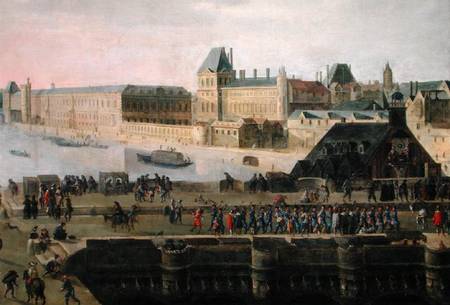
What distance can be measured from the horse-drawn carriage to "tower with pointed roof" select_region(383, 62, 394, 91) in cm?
392

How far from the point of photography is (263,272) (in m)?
7.95

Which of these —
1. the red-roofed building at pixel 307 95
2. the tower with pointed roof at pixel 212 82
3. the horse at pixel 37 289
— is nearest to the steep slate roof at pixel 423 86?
the red-roofed building at pixel 307 95

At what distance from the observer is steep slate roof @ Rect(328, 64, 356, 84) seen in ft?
27.1

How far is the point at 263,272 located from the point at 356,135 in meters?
2.38

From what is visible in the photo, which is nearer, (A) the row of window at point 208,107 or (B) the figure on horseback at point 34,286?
(B) the figure on horseback at point 34,286

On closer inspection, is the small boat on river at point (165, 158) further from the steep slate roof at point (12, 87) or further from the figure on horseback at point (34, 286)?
the figure on horseback at point (34, 286)

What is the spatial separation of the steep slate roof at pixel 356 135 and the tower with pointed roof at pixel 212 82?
149 cm

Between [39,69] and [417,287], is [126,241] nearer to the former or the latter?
[39,69]

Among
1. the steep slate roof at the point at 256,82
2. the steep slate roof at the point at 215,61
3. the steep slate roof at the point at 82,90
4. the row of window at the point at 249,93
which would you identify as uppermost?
the steep slate roof at the point at 215,61

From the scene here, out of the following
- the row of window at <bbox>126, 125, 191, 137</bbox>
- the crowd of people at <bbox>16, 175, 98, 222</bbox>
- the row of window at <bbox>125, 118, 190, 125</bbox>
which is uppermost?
the row of window at <bbox>125, 118, 190, 125</bbox>

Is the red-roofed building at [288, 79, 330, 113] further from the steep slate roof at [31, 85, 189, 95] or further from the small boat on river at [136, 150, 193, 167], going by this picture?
the small boat on river at [136, 150, 193, 167]

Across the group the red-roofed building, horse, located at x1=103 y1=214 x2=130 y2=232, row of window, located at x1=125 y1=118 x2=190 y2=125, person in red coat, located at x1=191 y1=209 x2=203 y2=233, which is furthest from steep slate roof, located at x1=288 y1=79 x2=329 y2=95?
horse, located at x1=103 y1=214 x2=130 y2=232

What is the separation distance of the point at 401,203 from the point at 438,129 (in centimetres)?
118

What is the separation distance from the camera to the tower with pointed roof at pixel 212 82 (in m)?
8.27
